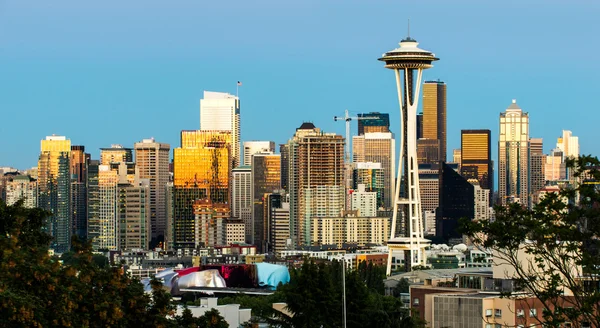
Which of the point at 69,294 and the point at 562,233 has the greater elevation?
the point at 562,233

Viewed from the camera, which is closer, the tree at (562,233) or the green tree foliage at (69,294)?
the tree at (562,233)

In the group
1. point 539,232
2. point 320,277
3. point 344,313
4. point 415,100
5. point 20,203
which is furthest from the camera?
point 415,100

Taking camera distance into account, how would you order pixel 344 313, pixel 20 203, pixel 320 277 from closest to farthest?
pixel 20 203 → pixel 344 313 → pixel 320 277

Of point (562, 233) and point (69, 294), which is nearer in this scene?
point (562, 233)

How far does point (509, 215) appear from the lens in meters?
30.3

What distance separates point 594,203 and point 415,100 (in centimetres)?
12816

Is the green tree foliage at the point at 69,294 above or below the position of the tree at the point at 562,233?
below

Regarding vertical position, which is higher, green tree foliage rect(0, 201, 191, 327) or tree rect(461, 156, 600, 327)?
tree rect(461, 156, 600, 327)

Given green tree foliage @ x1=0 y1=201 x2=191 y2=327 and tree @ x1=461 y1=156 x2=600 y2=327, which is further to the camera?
green tree foliage @ x1=0 y1=201 x2=191 y2=327

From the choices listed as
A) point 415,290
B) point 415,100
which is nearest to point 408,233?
point 415,100

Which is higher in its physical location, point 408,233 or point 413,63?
point 413,63

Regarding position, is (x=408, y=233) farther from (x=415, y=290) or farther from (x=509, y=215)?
(x=509, y=215)

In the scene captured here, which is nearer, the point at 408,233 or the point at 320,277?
the point at 320,277

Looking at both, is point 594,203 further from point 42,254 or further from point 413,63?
point 413,63
